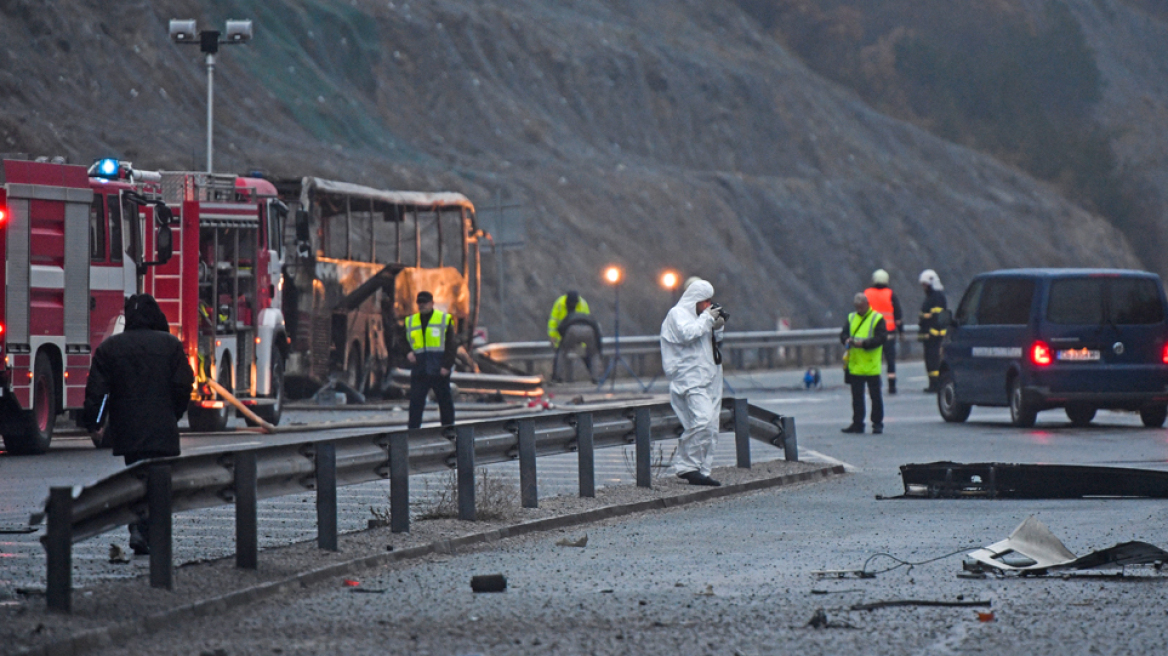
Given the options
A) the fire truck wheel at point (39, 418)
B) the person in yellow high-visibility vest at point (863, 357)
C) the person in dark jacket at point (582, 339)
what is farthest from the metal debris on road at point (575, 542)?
the person in dark jacket at point (582, 339)

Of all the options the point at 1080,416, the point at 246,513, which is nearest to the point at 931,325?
the point at 1080,416

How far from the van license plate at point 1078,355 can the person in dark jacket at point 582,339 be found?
12420 mm

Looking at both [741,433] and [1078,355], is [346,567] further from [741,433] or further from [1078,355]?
[1078,355]

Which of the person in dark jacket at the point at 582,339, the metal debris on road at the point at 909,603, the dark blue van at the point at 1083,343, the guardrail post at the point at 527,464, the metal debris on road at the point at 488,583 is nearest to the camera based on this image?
the metal debris on road at the point at 909,603

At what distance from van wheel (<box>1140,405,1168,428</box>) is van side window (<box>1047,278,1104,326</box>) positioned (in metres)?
1.37

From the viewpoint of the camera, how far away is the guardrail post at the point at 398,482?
10758mm

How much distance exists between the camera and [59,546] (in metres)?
7.61

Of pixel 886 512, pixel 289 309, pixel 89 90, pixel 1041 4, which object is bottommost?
pixel 886 512

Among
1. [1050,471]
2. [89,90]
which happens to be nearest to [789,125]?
[89,90]

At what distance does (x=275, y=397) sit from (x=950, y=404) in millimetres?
8905

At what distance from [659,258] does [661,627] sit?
49207mm

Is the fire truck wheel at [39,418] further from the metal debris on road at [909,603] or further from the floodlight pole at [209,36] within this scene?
the metal debris on road at [909,603]

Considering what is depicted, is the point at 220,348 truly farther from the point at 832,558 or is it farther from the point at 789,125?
the point at 789,125

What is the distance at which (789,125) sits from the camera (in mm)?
70062
